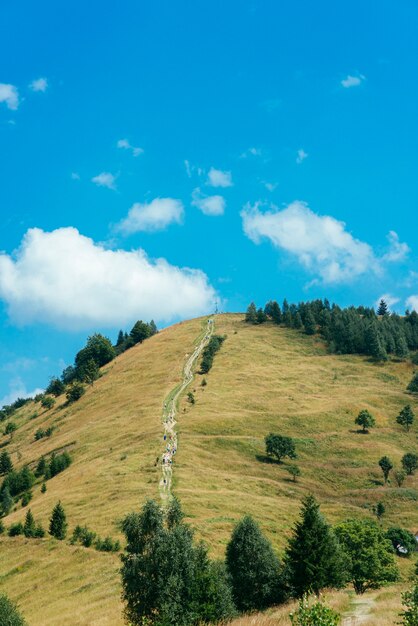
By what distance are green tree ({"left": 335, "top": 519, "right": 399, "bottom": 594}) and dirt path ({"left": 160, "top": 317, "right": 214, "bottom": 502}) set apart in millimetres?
22382

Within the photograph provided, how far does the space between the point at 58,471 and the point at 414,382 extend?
313ft

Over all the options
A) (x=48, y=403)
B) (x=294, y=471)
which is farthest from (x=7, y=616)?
(x=48, y=403)

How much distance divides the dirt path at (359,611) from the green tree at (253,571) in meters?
9.98

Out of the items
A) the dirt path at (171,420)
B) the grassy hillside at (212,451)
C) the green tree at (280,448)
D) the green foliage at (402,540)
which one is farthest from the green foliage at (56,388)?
the green foliage at (402,540)

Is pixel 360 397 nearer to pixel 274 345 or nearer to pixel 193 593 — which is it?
pixel 274 345

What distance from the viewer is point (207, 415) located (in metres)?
109

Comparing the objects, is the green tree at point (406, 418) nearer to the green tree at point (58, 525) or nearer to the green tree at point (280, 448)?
the green tree at point (280, 448)

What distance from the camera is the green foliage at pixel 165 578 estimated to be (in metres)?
31.3

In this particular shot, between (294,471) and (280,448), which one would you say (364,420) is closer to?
(280,448)

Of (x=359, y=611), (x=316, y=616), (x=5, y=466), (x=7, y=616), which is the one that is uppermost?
(x=5, y=466)

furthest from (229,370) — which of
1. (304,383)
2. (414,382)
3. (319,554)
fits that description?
(319,554)

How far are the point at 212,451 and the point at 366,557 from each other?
42592mm

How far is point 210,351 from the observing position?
162m

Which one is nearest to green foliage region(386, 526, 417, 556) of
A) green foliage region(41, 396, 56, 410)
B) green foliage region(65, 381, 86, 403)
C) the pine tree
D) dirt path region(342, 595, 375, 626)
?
dirt path region(342, 595, 375, 626)
